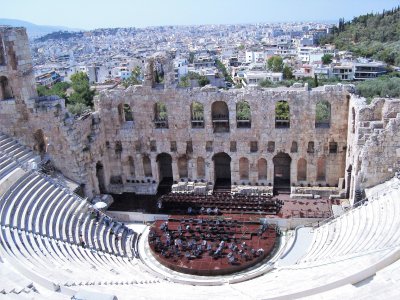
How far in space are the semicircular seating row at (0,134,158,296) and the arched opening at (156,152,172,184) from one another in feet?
26.7

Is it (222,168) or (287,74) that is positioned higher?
(287,74)

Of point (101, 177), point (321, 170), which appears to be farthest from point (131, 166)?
point (321, 170)

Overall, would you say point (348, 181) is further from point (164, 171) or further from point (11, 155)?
point (11, 155)

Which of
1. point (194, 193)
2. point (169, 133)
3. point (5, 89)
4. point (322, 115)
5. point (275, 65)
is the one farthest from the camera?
point (275, 65)

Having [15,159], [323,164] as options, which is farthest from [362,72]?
[15,159]

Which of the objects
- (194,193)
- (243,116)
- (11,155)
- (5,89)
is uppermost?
(5,89)

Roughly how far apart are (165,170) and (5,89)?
Result: 1344 cm

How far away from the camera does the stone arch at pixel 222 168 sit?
33.6 metres

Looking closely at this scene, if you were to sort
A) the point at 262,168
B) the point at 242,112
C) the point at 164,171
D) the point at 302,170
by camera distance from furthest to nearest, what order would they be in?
the point at 242,112 < the point at 164,171 < the point at 262,168 < the point at 302,170

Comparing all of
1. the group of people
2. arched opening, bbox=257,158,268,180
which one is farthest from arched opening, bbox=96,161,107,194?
arched opening, bbox=257,158,268,180

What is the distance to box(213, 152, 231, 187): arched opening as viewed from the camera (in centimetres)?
3359

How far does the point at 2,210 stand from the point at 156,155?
12855 millimetres

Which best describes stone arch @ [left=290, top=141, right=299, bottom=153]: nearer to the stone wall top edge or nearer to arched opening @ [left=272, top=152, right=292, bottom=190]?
arched opening @ [left=272, top=152, right=292, bottom=190]

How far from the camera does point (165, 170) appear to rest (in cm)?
3481
